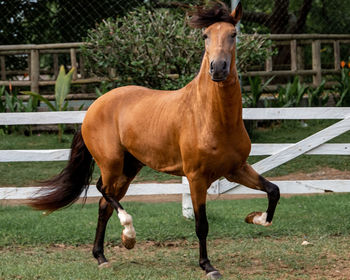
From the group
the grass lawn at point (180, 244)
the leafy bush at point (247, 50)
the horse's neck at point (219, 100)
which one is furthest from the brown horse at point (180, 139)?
the leafy bush at point (247, 50)

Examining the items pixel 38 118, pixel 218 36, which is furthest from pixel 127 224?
pixel 38 118

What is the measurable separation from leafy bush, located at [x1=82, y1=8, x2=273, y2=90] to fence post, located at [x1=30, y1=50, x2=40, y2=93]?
2989 mm

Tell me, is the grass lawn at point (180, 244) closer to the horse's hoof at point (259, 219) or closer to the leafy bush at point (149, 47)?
the horse's hoof at point (259, 219)

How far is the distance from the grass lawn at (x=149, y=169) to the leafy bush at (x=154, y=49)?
1.66 m

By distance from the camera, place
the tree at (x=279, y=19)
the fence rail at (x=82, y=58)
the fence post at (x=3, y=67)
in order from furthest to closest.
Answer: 1. the tree at (x=279, y=19)
2. the fence post at (x=3, y=67)
3. the fence rail at (x=82, y=58)

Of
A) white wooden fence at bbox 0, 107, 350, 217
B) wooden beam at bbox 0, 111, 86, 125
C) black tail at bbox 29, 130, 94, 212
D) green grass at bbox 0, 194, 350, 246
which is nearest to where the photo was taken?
black tail at bbox 29, 130, 94, 212

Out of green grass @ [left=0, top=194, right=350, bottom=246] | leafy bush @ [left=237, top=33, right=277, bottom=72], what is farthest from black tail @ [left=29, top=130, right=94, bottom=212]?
leafy bush @ [left=237, top=33, right=277, bottom=72]

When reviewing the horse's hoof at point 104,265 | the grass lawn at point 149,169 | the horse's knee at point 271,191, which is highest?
the horse's knee at point 271,191

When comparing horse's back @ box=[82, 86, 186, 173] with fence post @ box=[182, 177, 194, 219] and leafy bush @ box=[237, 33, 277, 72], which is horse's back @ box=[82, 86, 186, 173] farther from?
leafy bush @ box=[237, 33, 277, 72]

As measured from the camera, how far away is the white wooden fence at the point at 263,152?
19.6 ft

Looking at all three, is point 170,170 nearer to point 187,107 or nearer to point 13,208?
point 187,107

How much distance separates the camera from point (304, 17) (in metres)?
17.8

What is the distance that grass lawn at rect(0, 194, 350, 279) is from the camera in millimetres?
4520

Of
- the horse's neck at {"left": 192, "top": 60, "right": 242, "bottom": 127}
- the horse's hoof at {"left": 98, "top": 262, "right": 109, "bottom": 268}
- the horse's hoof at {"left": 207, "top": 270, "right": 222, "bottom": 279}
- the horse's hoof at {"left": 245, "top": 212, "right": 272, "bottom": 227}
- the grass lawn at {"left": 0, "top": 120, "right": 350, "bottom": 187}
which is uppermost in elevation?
the horse's neck at {"left": 192, "top": 60, "right": 242, "bottom": 127}
